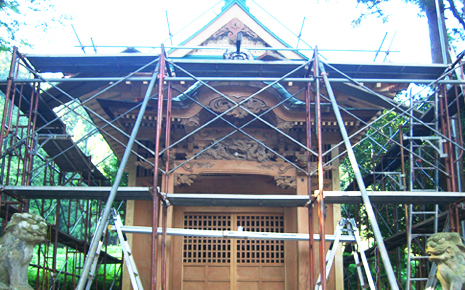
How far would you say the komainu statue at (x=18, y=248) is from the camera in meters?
6.85

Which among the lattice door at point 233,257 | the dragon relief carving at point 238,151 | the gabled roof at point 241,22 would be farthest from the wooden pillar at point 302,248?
the gabled roof at point 241,22

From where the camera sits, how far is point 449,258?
270 inches

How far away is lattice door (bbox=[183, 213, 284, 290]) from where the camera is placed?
10.8 meters

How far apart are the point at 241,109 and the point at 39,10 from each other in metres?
9.67

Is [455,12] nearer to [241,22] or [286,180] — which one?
[241,22]

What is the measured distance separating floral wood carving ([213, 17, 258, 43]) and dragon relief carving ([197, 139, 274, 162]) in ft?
11.2

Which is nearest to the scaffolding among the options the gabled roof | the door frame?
the door frame

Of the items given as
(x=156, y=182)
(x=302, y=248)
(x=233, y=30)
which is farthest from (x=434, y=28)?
(x=156, y=182)

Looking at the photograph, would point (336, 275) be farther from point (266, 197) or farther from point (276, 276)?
point (266, 197)

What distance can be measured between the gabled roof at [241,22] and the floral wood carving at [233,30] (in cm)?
5

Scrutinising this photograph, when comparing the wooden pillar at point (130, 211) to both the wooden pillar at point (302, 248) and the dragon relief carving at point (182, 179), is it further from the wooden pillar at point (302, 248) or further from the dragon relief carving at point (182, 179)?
the wooden pillar at point (302, 248)

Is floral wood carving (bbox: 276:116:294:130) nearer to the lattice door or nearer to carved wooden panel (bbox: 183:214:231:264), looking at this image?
the lattice door

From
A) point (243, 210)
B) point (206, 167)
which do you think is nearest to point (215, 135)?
point (206, 167)

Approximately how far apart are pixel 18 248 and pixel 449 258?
6761 millimetres
